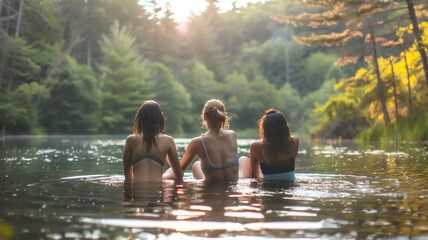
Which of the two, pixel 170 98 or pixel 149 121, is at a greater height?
pixel 170 98

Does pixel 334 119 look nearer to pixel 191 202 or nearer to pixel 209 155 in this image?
pixel 209 155

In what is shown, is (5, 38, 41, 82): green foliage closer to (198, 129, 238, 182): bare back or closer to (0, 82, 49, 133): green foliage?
(0, 82, 49, 133): green foliage

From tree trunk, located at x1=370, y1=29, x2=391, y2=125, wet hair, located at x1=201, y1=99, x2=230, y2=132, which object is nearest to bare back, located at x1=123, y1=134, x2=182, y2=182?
wet hair, located at x1=201, y1=99, x2=230, y2=132

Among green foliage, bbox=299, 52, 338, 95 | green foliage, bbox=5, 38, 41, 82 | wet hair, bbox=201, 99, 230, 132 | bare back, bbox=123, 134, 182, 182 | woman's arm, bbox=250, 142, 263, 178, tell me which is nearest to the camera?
bare back, bbox=123, 134, 182, 182

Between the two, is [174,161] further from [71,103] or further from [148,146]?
[71,103]

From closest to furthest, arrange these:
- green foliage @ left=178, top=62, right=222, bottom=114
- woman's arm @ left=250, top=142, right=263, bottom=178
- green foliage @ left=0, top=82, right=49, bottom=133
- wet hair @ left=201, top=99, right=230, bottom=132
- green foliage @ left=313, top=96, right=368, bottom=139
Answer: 1. wet hair @ left=201, top=99, right=230, bottom=132
2. woman's arm @ left=250, top=142, right=263, bottom=178
3. green foliage @ left=313, top=96, right=368, bottom=139
4. green foliage @ left=0, top=82, right=49, bottom=133
5. green foliage @ left=178, top=62, right=222, bottom=114

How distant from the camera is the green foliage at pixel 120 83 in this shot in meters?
45.5

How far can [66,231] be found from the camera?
3.37m

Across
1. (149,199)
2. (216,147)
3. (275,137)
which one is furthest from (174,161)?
(149,199)

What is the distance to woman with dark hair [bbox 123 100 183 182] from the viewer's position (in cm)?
615

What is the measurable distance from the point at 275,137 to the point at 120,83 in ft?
136

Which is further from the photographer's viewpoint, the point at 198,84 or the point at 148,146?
the point at 198,84

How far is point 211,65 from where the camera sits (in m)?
69.6

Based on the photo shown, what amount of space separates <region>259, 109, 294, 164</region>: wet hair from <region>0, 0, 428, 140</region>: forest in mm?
10758
